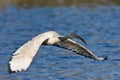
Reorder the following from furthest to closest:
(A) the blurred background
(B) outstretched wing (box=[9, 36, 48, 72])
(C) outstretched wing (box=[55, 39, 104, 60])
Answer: (A) the blurred background
(C) outstretched wing (box=[55, 39, 104, 60])
(B) outstretched wing (box=[9, 36, 48, 72])

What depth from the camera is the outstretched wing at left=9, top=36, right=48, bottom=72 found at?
8633 mm

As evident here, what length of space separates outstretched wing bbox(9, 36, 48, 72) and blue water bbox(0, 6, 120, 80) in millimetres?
2486

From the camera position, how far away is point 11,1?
93.6 ft

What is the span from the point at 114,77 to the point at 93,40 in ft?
18.5

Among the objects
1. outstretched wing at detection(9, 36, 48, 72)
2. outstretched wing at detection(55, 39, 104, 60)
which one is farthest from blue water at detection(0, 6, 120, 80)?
outstretched wing at detection(9, 36, 48, 72)

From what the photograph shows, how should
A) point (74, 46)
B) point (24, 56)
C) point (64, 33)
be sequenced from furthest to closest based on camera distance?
point (64, 33)
point (74, 46)
point (24, 56)

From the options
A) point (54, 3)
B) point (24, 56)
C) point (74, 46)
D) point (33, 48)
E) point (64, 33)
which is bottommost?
point (24, 56)

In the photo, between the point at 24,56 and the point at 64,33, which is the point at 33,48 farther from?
the point at 64,33

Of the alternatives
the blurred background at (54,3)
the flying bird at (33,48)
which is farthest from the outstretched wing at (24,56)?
the blurred background at (54,3)

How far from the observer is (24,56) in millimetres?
9031

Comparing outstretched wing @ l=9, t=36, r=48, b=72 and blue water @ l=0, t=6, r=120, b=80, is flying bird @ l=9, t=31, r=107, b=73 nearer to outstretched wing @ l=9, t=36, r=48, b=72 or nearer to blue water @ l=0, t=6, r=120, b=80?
outstretched wing @ l=9, t=36, r=48, b=72

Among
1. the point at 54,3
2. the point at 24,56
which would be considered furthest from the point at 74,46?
the point at 54,3

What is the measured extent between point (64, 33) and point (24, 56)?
1012 cm

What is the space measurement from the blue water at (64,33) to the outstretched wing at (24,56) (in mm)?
2486
